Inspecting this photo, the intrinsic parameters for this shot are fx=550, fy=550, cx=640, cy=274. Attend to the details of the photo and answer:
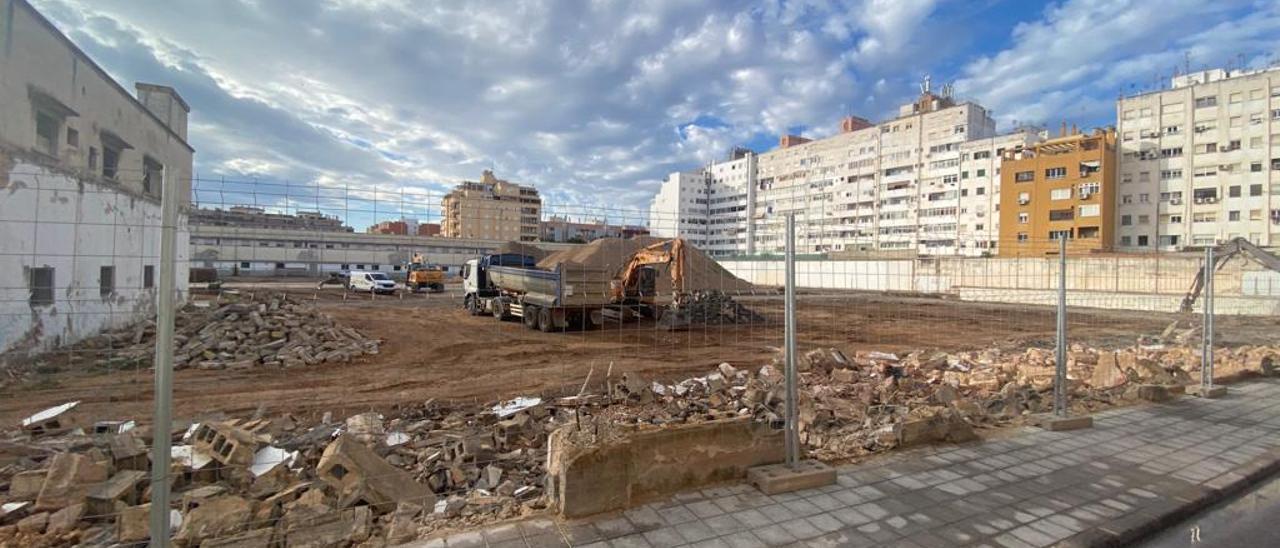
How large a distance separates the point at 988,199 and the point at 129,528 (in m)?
73.7

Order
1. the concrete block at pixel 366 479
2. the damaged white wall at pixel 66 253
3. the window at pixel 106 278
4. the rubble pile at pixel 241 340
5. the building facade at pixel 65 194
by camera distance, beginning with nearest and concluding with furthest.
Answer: the concrete block at pixel 366 479 → the damaged white wall at pixel 66 253 → the building facade at pixel 65 194 → the rubble pile at pixel 241 340 → the window at pixel 106 278

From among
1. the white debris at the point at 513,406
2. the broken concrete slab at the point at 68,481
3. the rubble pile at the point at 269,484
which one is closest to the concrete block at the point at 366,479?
the rubble pile at the point at 269,484

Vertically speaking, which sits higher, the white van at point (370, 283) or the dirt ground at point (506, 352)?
the white van at point (370, 283)

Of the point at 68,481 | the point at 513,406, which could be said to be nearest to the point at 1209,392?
the point at 513,406

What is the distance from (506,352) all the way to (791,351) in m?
11.2

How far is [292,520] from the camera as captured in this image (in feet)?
11.4

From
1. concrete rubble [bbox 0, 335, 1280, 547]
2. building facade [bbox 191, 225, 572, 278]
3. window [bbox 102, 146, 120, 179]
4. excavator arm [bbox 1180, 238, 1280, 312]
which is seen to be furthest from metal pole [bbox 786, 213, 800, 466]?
excavator arm [bbox 1180, 238, 1280, 312]

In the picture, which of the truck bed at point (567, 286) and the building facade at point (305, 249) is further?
the truck bed at point (567, 286)

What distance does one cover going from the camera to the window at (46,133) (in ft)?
34.6

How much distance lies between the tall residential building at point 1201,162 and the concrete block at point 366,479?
2426 inches

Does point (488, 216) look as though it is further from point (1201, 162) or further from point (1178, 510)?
point (1201, 162)

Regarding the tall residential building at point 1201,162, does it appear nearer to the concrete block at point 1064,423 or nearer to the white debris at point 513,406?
the concrete block at point 1064,423

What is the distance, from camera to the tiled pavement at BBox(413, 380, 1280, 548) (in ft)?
10.7

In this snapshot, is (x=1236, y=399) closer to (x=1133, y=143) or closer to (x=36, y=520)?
(x=36, y=520)
